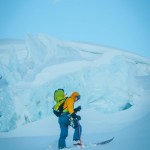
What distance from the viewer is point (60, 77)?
6.48 m

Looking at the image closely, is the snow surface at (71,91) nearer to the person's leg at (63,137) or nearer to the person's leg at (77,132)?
the person's leg at (63,137)

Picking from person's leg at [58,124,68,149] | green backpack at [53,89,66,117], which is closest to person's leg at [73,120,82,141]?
person's leg at [58,124,68,149]

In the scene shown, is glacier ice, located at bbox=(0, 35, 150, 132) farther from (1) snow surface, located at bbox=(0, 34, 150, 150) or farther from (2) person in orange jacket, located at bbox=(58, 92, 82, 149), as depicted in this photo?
(2) person in orange jacket, located at bbox=(58, 92, 82, 149)

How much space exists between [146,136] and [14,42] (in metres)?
5.74

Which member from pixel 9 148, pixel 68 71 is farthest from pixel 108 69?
pixel 9 148

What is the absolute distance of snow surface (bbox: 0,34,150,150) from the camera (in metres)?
4.87

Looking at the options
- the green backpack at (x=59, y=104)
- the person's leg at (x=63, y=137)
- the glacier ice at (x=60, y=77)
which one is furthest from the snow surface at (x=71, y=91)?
the green backpack at (x=59, y=104)

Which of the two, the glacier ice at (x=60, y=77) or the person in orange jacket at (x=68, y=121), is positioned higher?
the glacier ice at (x=60, y=77)

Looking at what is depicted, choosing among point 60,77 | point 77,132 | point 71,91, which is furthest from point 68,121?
point 60,77

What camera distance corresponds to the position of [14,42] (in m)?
8.52

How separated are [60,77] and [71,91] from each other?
0.46m

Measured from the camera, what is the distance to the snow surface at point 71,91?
4867 mm

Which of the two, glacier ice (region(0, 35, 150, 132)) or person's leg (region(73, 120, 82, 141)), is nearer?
person's leg (region(73, 120, 82, 141))

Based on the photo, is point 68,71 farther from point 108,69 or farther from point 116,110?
point 116,110
